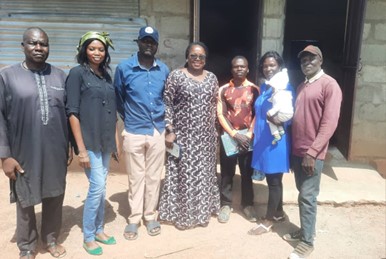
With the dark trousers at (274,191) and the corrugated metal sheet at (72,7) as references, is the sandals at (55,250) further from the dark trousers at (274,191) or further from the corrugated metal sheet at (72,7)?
the corrugated metal sheet at (72,7)

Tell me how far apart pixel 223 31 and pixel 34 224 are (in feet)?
20.9

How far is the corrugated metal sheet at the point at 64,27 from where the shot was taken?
4613mm

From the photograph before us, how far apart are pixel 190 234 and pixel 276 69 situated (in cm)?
174

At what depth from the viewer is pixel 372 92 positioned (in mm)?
5008

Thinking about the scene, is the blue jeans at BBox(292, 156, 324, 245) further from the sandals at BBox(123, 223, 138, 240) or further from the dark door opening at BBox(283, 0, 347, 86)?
the dark door opening at BBox(283, 0, 347, 86)

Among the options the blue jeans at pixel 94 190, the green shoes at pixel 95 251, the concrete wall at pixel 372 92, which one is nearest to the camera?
the blue jeans at pixel 94 190

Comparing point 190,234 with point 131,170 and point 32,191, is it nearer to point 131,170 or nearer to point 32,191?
point 131,170

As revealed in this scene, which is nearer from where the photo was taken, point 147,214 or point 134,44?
point 147,214

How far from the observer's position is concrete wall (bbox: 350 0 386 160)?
4.84m

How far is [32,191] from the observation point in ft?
8.61

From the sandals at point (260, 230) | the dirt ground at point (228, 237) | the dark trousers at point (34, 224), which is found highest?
the dark trousers at point (34, 224)

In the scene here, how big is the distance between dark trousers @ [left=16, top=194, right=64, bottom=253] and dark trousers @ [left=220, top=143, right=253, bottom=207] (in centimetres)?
157

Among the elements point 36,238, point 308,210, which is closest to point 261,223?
point 308,210

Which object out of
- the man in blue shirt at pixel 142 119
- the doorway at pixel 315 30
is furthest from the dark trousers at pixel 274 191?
the doorway at pixel 315 30
